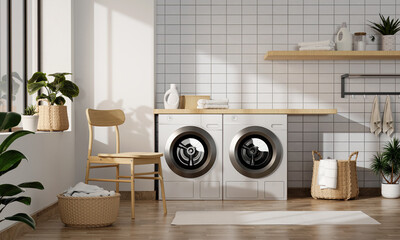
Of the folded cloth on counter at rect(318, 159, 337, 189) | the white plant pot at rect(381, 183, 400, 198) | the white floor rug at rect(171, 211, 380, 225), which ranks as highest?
the folded cloth on counter at rect(318, 159, 337, 189)

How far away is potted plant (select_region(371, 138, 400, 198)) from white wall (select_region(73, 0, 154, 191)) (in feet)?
7.04

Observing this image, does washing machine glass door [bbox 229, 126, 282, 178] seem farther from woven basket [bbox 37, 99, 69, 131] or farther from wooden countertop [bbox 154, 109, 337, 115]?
woven basket [bbox 37, 99, 69, 131]

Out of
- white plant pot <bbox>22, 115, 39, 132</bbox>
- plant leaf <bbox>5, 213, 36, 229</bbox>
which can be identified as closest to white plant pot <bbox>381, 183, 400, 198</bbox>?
white plant pot <bbox>22, 115, 39, 132</bbox>

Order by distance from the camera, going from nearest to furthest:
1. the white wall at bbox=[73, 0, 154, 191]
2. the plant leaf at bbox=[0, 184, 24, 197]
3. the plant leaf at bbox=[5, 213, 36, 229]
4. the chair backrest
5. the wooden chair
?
the plant leaf at bbox=[5, 213, 36, 229], the plant leaf at bbox=[0, 184, 24, 197], the wooden chair, the chair backrest, the white wall at bbox=[73, 0, 154, 191]

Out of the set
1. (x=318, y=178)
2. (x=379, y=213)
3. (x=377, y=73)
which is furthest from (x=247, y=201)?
(x=377, y=73)

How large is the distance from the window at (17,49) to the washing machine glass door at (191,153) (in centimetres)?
129

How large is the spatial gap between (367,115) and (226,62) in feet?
4.90

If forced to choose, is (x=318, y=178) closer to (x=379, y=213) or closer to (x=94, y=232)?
(x=379, y=213)

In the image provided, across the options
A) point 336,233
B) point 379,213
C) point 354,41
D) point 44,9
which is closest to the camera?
point 336,233

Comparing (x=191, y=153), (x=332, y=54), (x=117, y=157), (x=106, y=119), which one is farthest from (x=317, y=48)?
(x=117, y=157)

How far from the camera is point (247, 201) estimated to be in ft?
15.3

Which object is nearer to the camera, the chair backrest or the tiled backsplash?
the chair backrest

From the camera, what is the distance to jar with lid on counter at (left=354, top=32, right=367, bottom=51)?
5.00 meters

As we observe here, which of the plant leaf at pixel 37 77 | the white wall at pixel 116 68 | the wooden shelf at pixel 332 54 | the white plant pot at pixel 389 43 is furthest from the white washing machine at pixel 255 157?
the plant leaf at pixel 37 77
